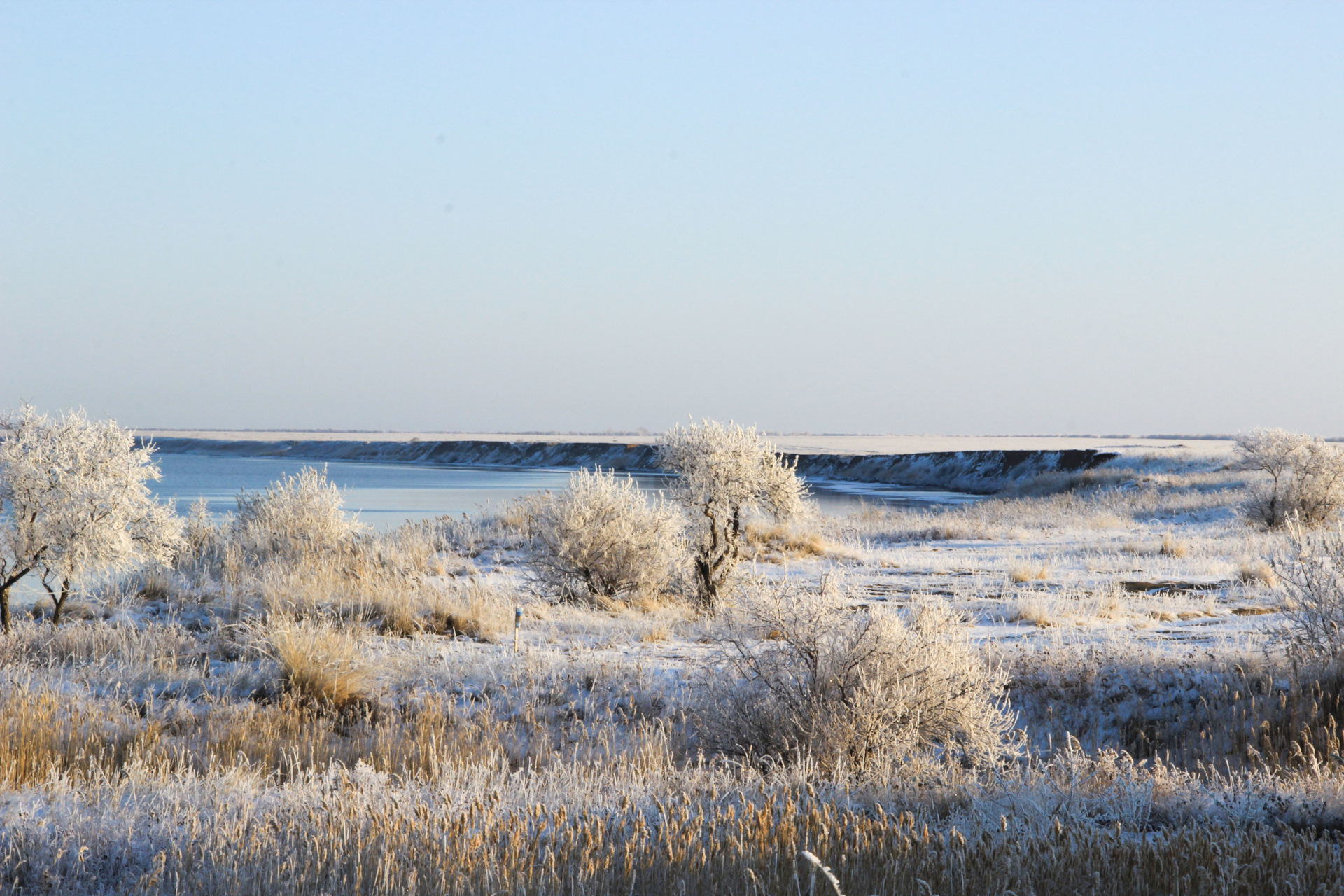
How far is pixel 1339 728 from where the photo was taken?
6176 mm

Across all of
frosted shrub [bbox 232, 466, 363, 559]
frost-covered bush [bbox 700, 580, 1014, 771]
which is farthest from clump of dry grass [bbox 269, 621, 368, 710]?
frosted shrub [bbox 232, 466, 363, 559]

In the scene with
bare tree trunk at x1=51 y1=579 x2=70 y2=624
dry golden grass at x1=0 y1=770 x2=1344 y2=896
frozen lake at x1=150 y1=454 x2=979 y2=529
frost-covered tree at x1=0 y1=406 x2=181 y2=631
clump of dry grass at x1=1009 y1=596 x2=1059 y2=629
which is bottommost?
frozen lake at x1=150 y1=454 x2=979 y2=529

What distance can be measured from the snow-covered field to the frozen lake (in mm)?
13805

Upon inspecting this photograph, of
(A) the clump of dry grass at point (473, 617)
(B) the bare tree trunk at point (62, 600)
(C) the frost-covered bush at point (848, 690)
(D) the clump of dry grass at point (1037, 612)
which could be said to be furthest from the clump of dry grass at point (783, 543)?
(C) the frost-covered bush at point (848, 690)

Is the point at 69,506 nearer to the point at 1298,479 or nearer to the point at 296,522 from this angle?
the point at 296,522

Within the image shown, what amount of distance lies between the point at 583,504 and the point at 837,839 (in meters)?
11.1

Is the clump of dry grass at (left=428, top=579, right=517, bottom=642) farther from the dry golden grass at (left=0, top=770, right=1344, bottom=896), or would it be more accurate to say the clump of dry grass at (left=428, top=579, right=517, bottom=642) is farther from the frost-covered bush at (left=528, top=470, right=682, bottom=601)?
the dry golden grass at (left=0, top=770, right=1344, bottom=896)

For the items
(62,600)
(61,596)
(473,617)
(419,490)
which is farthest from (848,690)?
(419,490)

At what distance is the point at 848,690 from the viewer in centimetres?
590

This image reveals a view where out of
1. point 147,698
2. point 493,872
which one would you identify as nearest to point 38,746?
point 147,698

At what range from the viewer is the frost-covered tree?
34.3 feet

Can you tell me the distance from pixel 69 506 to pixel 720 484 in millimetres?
8640

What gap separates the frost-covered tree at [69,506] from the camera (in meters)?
10.4

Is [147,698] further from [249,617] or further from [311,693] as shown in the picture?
[249,617]
